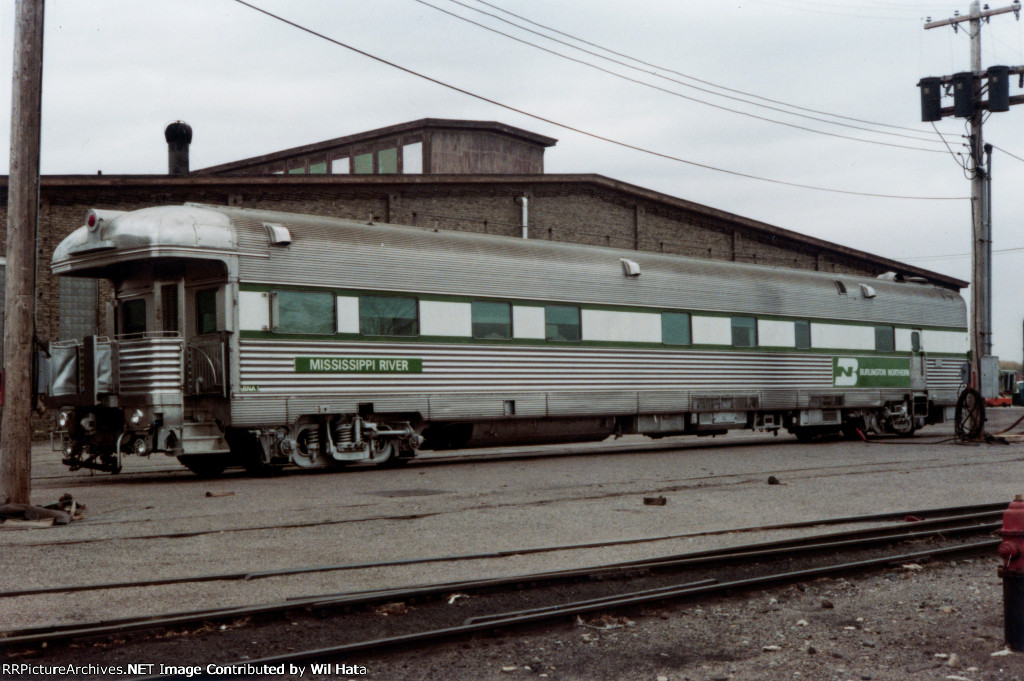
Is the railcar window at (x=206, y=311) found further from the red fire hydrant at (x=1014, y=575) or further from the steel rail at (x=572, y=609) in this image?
the red fire hydrant at (x=1014, y=575)

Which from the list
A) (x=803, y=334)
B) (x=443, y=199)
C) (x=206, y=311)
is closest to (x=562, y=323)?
(x=206, y=311)

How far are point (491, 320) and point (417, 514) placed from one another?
7.13 metres

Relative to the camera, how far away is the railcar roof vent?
15.4 m

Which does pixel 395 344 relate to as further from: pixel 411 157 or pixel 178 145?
pixel 411 157

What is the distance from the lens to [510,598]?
23.6 ft

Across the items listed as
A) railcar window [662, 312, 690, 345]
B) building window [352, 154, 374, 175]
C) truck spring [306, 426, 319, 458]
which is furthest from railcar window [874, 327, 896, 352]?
building window [352, 154, 374, 175]

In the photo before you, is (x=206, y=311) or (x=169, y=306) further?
(x=169, y=306)

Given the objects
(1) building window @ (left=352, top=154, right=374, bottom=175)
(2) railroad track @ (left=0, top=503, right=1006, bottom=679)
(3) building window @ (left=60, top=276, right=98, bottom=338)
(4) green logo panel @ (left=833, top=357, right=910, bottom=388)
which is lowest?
(2) railroad track @ (left=0, top=503, right=1006, bottom=679)

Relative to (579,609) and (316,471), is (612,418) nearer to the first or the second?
(316,471)

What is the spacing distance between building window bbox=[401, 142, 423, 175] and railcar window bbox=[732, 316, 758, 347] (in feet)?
56.5

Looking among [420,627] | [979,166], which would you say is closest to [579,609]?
[420,627]

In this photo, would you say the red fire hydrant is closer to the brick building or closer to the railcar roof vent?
the railcar roof vent

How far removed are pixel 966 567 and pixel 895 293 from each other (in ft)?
61.6

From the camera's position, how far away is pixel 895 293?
26.2 meters
